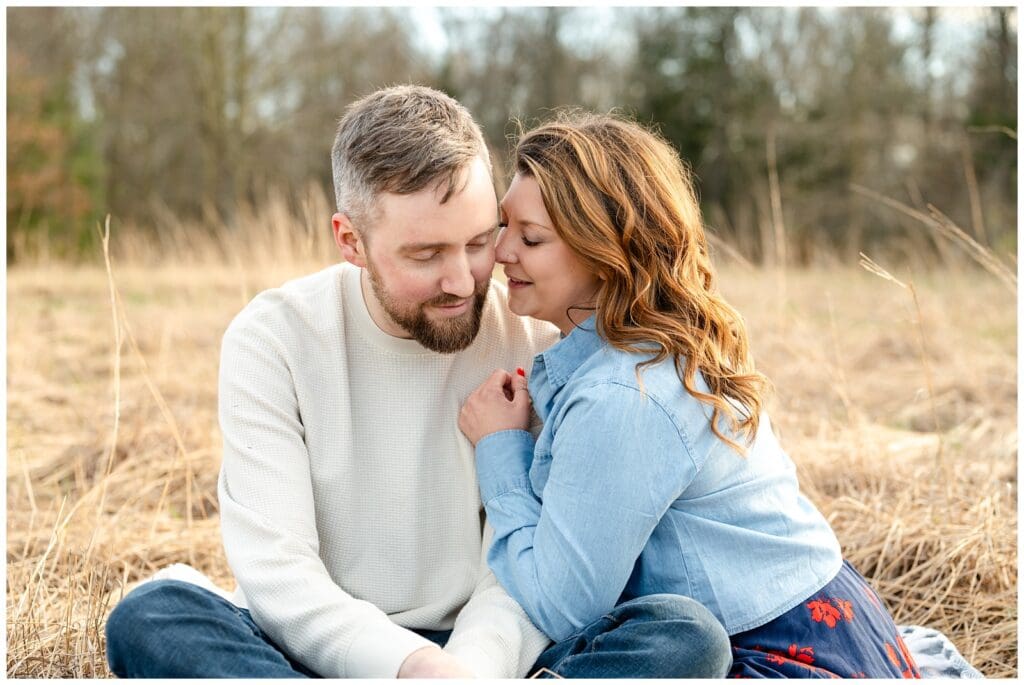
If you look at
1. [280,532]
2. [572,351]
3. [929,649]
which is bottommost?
[929,649]

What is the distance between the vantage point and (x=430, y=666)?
5.31ft

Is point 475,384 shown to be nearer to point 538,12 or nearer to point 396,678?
point 396,678

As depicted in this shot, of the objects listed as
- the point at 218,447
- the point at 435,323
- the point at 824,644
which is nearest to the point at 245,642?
the point at 435,323

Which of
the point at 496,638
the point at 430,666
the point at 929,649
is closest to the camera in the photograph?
the point at 430,666

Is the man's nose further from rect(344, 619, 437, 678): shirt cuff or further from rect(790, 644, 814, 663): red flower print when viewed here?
rect(790, 644, 814, 663): red flower print

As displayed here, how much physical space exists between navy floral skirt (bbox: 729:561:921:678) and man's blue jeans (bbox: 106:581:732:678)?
108 mm

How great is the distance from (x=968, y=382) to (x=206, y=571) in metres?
3.39

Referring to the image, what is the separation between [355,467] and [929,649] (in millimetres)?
1342

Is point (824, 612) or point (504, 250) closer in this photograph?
point (824, 612)

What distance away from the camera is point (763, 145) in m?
14.4

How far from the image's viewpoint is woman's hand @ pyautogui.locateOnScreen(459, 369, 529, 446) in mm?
1981

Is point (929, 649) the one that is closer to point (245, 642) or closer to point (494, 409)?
point (494, 409)

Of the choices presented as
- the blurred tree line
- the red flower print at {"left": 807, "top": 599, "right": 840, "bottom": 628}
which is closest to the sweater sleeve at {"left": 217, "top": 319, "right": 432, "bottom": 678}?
the red flower print at {"left": 807, "top": 599, "right": 840, "bottom": 628}

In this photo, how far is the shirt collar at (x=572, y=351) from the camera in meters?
1.91
